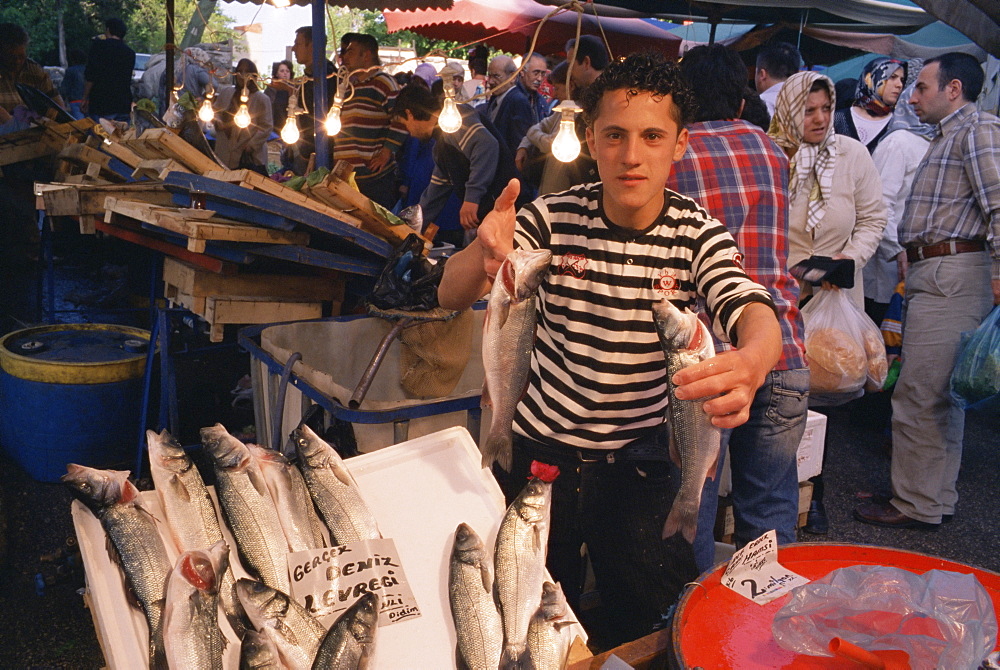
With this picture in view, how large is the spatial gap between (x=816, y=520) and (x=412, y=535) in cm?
360

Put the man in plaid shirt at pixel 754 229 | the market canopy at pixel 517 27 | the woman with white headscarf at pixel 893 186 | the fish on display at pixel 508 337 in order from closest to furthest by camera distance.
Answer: the fish on display at pixel 508 337 → the man in plaid shirt at pixel 754 229 → the woman with white headscarf at pixel 893 186 → the market canopy at pixel 517 27

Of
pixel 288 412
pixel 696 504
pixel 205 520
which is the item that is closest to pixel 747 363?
pixel 696 504

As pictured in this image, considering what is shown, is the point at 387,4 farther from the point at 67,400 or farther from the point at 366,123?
the point at 67,400

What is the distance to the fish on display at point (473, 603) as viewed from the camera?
71.3 inches

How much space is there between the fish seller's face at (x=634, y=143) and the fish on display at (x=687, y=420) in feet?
1.28

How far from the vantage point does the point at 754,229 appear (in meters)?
2.96

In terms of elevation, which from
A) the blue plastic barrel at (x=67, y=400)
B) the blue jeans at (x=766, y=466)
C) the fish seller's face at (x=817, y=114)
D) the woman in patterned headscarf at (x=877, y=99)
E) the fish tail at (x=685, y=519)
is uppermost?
the woman in patterned headscarf at (x=877, y=99)

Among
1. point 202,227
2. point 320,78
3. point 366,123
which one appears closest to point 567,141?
point 202,227

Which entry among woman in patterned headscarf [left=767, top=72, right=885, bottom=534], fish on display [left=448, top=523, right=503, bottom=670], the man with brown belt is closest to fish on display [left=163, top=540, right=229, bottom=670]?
fish on display [left=448, top=523, right=503, bottom=670]

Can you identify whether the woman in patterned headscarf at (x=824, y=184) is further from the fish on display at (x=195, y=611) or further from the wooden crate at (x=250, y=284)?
the fish on display at (x=195, y=611)

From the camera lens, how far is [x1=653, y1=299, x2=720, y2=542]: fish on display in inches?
65.7

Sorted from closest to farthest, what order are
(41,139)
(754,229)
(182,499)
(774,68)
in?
1. (182,499)
2. (754,229)
3. (774,68)
4. (41,139)

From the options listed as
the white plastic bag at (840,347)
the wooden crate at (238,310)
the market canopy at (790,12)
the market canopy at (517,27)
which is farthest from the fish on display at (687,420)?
the market canopy at (517,27)

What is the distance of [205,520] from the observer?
2.01 metres
